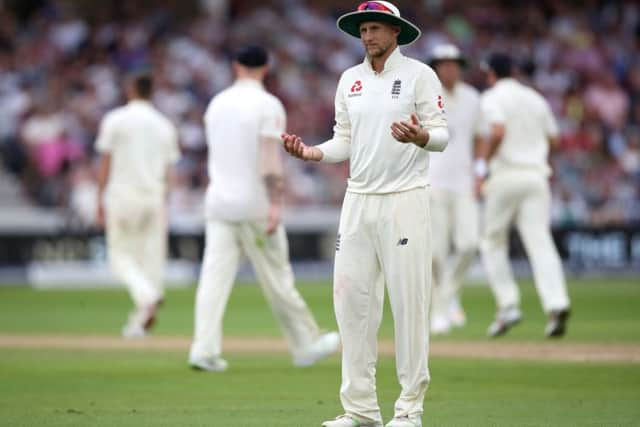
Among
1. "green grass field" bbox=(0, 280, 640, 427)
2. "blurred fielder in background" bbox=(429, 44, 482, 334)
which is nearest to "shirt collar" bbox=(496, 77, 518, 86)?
"blurred fielder in background" bbox=(429, 44, 482, 334)

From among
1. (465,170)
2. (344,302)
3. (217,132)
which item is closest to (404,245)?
(344,302)

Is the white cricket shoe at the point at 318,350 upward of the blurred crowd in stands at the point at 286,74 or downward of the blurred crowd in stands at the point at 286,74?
downward

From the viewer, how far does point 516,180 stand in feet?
50.4

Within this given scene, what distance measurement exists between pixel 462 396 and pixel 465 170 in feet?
20.0

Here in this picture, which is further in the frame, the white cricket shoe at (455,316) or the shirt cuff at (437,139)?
the white cricket shoe at (455,316)

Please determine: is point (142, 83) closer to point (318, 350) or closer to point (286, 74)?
point (318, 350)

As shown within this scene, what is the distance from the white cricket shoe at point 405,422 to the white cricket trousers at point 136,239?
312 inches

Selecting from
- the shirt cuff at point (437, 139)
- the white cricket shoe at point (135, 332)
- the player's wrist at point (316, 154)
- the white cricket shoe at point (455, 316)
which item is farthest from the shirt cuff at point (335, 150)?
the white cricket shoe at point (455, 316)

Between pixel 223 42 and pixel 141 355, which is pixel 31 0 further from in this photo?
pixel 141 355

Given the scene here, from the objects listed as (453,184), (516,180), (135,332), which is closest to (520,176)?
(516,180)

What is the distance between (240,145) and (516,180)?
13.7 feet

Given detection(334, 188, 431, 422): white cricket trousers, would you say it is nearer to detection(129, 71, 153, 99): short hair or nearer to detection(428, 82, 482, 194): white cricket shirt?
detection(428, 82, 482, 194): white cricket shirt

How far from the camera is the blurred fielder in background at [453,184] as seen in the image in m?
16.0

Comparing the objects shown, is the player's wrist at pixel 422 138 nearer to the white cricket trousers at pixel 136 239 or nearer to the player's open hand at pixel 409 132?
the player's open hand at pixel 409 132
